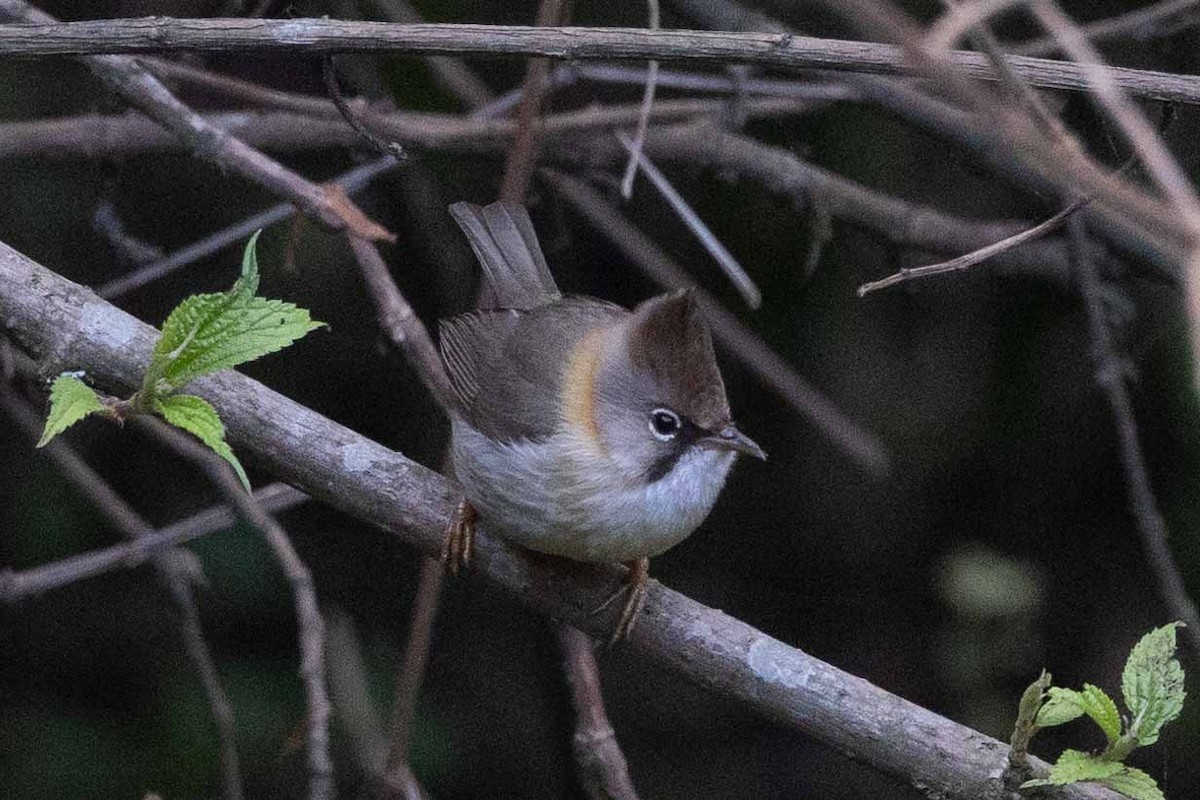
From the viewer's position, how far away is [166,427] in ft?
10.7

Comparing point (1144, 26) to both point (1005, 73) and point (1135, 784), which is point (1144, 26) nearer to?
point (1135, 784)

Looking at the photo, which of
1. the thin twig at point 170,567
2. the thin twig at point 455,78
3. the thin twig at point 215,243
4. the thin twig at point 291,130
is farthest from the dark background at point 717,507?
the thin twig at point 170,567

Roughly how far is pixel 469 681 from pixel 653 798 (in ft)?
2.66

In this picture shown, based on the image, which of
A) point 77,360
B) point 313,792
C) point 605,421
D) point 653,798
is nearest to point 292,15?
point 77,360

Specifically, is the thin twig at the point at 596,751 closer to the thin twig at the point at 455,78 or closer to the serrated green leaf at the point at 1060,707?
the serrated green leaf at the point at 1060,707

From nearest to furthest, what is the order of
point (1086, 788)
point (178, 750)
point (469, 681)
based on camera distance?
point (1086, 788), point (178, 750), point (469, 681)

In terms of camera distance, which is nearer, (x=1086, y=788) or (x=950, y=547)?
(x=1086, y=788)

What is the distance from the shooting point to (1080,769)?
207 centimetres

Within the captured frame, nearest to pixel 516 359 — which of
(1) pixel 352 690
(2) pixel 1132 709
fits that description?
(2) pixel 1132 709

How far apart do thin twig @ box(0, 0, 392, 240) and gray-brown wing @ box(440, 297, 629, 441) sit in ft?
1.24

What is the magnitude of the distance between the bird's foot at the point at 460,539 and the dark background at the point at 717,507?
128 cm

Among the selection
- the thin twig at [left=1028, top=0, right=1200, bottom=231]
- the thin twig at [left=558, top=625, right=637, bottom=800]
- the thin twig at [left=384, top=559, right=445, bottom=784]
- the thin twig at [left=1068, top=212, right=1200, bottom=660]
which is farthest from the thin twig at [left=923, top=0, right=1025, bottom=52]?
the thin twig at [left=1068, top=212, right=1200, bottom=660]

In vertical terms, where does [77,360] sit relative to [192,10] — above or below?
below

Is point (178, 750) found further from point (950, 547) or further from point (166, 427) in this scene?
point (950, 547)
